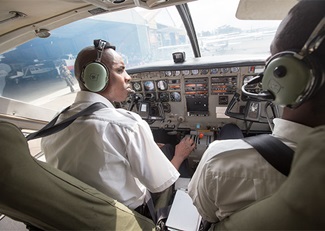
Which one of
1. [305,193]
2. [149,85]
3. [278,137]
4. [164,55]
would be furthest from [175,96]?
[305,193]

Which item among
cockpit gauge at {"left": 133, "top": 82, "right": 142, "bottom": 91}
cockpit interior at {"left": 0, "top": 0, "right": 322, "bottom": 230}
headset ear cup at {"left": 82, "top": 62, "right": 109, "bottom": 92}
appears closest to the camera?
headset ear cup at {"left": 82, "top": 62, "right": 109, "bottom": 92}

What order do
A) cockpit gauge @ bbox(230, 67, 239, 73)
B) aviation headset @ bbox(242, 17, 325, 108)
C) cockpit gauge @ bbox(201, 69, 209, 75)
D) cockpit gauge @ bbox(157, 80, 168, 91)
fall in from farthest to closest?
cockpit gauge @ bbox(157, 80, 168, 91), cockpit gauge @ bbox(201, 69, 209, 75), cockpit gauge @ bbox(230, 67, 239, 73), aviation headset @ bbox(242, 17, 325, 108)

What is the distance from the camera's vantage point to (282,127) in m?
0.52

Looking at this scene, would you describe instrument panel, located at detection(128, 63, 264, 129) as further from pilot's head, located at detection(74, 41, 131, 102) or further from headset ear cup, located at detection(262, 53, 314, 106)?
headset ear cup, located at detection(262, 53, 314, 106)

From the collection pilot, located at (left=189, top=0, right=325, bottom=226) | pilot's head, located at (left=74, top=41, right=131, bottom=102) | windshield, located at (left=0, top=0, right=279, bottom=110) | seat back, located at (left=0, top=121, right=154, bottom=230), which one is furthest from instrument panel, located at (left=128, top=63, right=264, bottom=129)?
seat back, located at (left=0, top=121, right=154, bottom=230)

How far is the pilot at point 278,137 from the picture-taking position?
412 millimetres

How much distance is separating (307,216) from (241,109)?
160 cm

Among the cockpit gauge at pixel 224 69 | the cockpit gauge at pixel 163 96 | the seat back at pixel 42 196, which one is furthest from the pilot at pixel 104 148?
the cockpit gauge at pixel 224 69

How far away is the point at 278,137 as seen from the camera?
1.73 ft

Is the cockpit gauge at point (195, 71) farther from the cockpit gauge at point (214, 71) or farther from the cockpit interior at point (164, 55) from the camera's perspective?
the cockpit gauge at point (214, 71)

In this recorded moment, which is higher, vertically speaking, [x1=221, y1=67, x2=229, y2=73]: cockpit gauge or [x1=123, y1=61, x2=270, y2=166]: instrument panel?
[x1=221, y1=67, x2=229, y2=73]: cockpit gauge

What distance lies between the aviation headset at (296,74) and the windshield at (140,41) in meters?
1.44

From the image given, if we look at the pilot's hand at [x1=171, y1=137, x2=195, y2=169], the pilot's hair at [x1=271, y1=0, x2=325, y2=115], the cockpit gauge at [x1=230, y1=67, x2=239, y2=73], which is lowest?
the pilot's hand at [x1=171, y1=137, x2=195, y2=169]

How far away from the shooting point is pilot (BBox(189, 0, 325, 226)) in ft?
1.35
